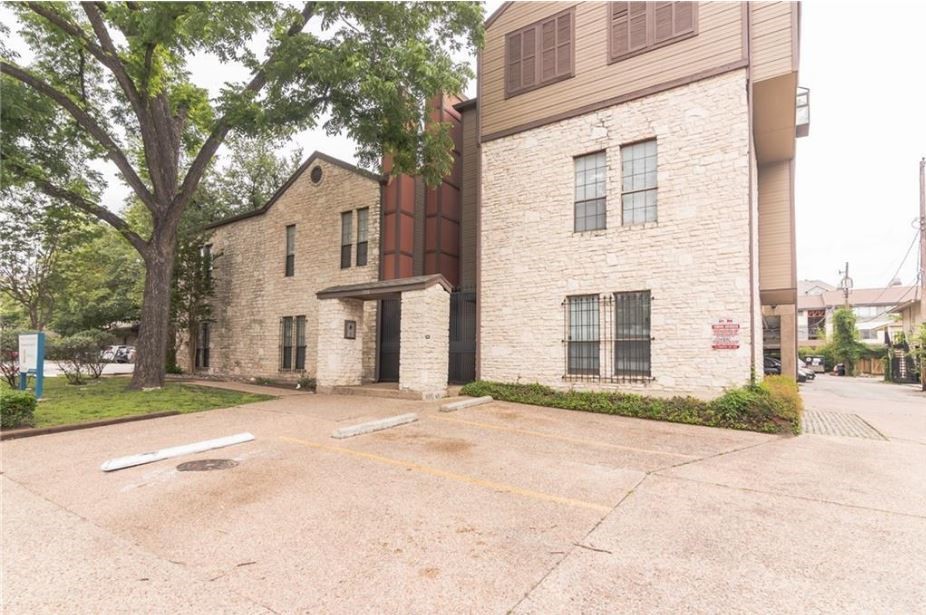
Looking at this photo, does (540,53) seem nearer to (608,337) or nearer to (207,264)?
(608,337)

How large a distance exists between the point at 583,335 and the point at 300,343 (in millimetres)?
10252

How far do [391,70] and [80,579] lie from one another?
1077 centimetres

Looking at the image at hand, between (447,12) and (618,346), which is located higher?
(447,12)

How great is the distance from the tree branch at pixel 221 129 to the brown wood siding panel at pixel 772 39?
1030 cm

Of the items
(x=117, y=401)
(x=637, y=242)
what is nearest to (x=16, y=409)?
(x=117, y=401)

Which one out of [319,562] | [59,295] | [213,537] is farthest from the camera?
[59,295]

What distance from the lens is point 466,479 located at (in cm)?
495

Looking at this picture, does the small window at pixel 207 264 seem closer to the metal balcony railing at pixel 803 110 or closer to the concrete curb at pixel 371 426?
the concrete curb at pixel 371 426

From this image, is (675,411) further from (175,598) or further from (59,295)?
(59,295)

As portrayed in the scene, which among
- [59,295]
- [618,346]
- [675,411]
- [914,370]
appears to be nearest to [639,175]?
[618,346]

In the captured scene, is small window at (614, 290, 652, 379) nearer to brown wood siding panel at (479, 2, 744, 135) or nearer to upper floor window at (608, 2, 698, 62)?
brown wood siding panel at (479, 2, 744, 135)

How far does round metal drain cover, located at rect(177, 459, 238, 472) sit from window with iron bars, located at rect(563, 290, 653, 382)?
7593mm

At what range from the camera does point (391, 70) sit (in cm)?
1057

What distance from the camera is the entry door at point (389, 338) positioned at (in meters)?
13.8
